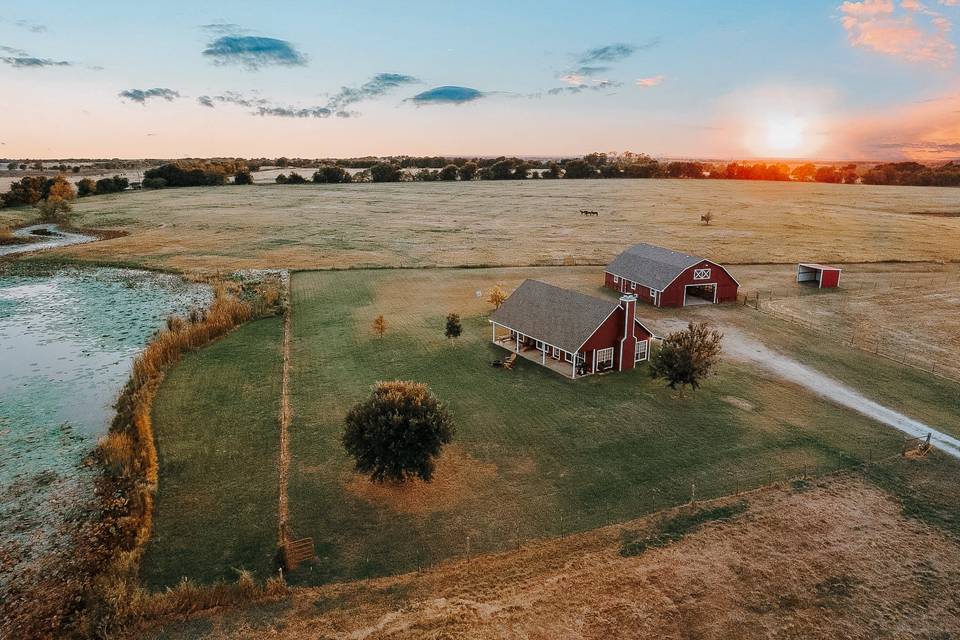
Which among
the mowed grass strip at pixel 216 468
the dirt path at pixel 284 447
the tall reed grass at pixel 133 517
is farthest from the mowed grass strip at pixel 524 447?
the tall reed grass at pixel 133 517

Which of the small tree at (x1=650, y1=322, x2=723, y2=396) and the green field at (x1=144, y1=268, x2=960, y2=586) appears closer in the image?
the green field at (x1=144, y1=268, x2=960, y2=586)

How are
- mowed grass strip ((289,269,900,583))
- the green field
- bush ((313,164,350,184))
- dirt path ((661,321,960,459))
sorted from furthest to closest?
1. bush ((313,164,350,184))
2. dirt path ((661,321,960,459))
3. mowed grass strip ((289,269,900,583))
4. the green field

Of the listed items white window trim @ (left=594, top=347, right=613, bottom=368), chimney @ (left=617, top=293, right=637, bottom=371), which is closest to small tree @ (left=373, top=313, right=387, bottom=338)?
white window trim @ (left=594, top=347, right=613, bottom=368)

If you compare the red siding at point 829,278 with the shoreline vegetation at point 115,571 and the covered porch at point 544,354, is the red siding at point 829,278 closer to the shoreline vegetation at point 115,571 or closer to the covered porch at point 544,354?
the covered porch at point 544,354

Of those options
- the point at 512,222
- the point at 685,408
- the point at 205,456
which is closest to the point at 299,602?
the point at 205,456

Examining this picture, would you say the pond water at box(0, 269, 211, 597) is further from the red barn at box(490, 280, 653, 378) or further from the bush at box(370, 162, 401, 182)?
the bush at box(370, 162, 401, 182)

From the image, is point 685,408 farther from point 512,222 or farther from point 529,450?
point 512,222
